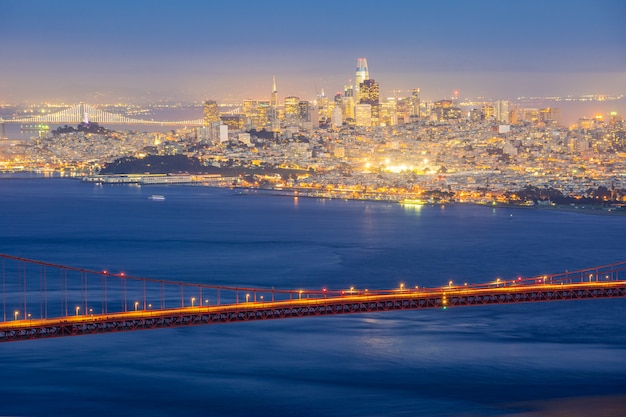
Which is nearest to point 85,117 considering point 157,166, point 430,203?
point 157,166

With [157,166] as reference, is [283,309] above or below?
below

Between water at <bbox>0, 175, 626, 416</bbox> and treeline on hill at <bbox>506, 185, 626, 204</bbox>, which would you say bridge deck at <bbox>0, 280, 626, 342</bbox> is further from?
treeline on hill at <bbox>506, 185, 626, 204</bbox>

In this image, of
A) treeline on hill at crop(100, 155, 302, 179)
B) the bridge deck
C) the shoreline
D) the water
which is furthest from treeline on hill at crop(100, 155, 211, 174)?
the bridge deck

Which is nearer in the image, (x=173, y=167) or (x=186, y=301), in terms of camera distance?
(x=186, y=301)

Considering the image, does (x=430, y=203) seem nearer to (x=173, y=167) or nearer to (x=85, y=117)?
(x=173, y=167)

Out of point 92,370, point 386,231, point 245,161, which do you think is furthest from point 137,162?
point 92,370
